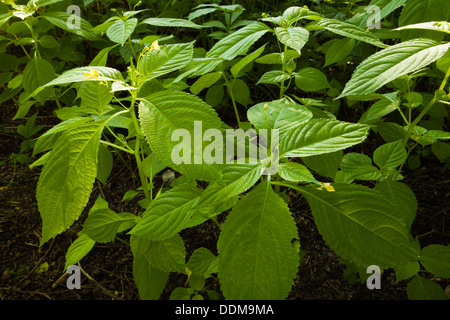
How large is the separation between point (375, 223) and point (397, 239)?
0.06m

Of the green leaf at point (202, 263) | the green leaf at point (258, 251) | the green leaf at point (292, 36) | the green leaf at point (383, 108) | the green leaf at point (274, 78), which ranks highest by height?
the green leaf at point (292, 36)

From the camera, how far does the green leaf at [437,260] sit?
1049mm

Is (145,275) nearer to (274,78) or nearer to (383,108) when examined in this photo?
(274,78)

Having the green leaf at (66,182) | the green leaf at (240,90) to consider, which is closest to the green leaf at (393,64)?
the green leaf at (66,182)

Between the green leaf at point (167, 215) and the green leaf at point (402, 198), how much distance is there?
65 cm

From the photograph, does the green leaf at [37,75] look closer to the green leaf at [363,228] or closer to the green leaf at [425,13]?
the green leaf at [363,228]

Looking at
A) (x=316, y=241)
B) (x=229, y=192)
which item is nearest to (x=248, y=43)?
(x=229, y=192)

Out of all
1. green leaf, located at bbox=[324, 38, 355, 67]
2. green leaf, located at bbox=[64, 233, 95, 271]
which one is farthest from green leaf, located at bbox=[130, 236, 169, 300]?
green leaf, located at bbox=[324, 38, 355, 67]

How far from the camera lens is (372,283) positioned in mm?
1276

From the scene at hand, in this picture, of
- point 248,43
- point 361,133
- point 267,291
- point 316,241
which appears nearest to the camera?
point 267,291

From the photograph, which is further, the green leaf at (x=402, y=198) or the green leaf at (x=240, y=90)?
the green leaf at (x=240, y=90)

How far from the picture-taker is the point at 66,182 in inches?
29.6

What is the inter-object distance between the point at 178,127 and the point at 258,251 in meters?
0.34

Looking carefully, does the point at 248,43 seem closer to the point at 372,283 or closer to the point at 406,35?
the point at 406,35
